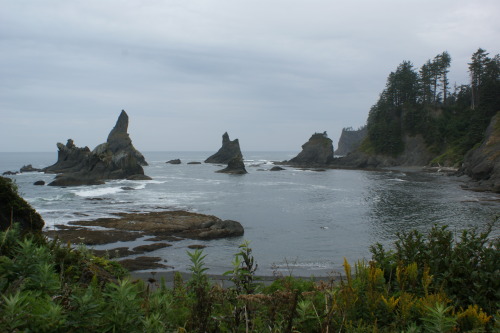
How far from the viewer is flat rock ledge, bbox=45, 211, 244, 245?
27.0 meters

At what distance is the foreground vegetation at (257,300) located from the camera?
2953 millimetres

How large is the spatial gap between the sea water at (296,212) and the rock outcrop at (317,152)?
184 ft

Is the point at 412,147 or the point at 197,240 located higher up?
the point at 412,147

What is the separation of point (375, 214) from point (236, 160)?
60345 mm

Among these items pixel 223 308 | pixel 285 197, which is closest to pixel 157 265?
pixel 223 308

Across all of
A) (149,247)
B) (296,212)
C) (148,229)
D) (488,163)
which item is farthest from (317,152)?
(149,247)

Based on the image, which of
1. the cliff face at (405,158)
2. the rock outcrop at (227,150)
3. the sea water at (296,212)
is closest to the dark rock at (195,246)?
the sea water at (296,212)

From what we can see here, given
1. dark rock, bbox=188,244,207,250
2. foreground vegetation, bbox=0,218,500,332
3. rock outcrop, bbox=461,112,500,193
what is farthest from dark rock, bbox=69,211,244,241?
rock outcrop, bbox=461,112,500,193

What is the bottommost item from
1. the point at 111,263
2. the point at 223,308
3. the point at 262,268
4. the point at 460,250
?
the point at 262,268

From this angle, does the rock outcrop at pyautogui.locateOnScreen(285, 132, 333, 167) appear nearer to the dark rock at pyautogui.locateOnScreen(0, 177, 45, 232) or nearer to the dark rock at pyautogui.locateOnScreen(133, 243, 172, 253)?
the dark rock at pyautogui.locateOnScreen(133, 243, 172, 253)

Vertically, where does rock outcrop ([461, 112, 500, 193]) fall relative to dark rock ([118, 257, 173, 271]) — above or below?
above

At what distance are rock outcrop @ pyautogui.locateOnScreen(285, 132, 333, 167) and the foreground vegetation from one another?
115220 mm

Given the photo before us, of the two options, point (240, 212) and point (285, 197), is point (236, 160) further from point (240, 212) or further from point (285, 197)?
point (240, 212)

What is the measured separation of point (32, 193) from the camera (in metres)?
51.6
